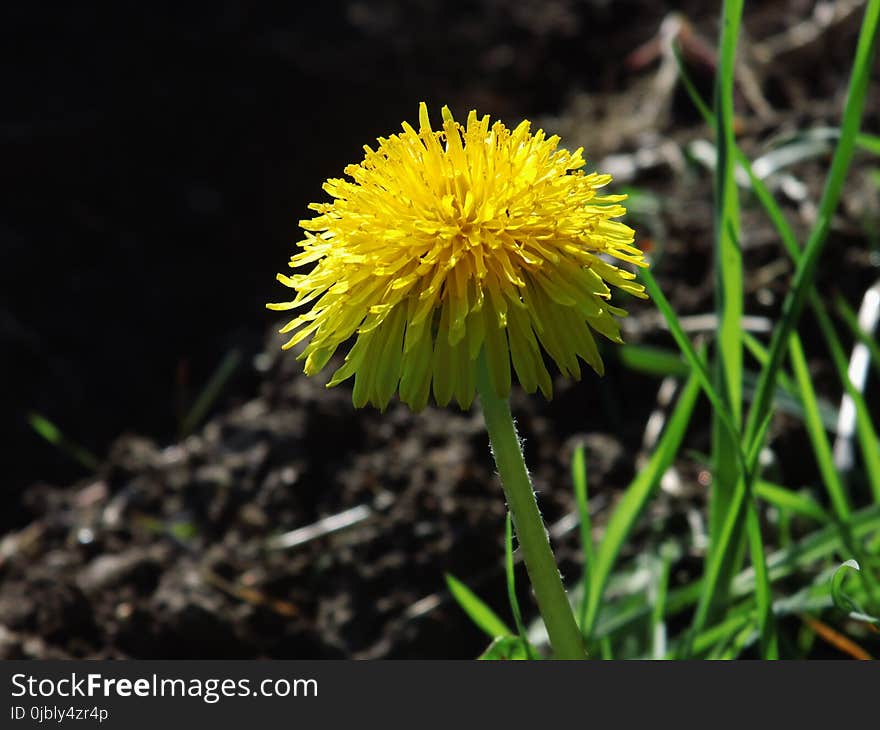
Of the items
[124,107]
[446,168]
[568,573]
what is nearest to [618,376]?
[568,573]

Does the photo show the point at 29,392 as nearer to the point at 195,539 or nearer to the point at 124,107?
the point at 195,539

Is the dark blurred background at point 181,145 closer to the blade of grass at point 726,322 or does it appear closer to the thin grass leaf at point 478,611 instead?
the thin grass leaf at point 478,611

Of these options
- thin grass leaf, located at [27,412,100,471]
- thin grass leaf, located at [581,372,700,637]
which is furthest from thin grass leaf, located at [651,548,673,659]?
thin grass leaf, located at [27,412,100,471]

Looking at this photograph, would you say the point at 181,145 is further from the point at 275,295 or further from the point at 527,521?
the point at 527,521

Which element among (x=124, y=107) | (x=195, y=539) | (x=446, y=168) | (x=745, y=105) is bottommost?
(x=446, y=168)

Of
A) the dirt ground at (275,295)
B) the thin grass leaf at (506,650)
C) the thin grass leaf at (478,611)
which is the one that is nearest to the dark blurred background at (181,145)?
the dirt ground at (275,295)

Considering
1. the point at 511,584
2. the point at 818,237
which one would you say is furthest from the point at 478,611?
the point at 818,237
